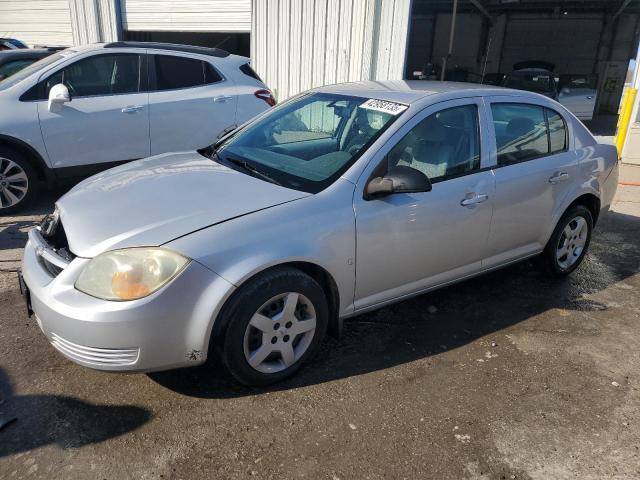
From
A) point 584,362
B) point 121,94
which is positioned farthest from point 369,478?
point 121,94

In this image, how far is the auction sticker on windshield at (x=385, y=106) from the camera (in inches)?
130

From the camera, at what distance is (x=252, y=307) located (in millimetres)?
2635

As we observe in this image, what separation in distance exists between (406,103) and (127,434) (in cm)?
244

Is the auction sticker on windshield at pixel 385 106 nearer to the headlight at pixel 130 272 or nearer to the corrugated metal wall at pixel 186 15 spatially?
the headlight at pixel 130 272

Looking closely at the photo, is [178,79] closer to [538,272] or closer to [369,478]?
[538,272]

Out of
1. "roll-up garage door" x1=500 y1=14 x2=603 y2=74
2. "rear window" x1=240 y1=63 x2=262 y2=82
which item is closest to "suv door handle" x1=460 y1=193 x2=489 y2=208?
"rear window" x1=240 y1=63 x2=262 y2=82

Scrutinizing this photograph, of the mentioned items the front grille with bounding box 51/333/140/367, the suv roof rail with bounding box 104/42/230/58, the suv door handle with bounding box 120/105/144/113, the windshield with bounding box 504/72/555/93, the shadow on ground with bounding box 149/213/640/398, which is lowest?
the shadow on ground with bounding box 149/213/640/398

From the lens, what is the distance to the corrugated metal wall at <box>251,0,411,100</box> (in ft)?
27.8

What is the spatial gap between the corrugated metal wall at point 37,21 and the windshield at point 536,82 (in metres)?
12.2

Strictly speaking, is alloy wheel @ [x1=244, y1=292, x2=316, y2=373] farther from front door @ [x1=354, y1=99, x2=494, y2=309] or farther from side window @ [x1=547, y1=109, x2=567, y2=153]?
side window @ [x1=547, y1=109, x2=567, y2=153]

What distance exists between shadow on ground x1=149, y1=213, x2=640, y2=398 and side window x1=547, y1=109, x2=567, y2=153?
39.8 inches

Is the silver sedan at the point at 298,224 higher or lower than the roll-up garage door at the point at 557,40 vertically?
lower

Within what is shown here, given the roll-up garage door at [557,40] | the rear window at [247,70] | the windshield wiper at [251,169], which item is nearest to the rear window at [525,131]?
the windshield wiper at [251,169]

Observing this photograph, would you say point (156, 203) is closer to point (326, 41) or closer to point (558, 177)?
point (558, 177)
